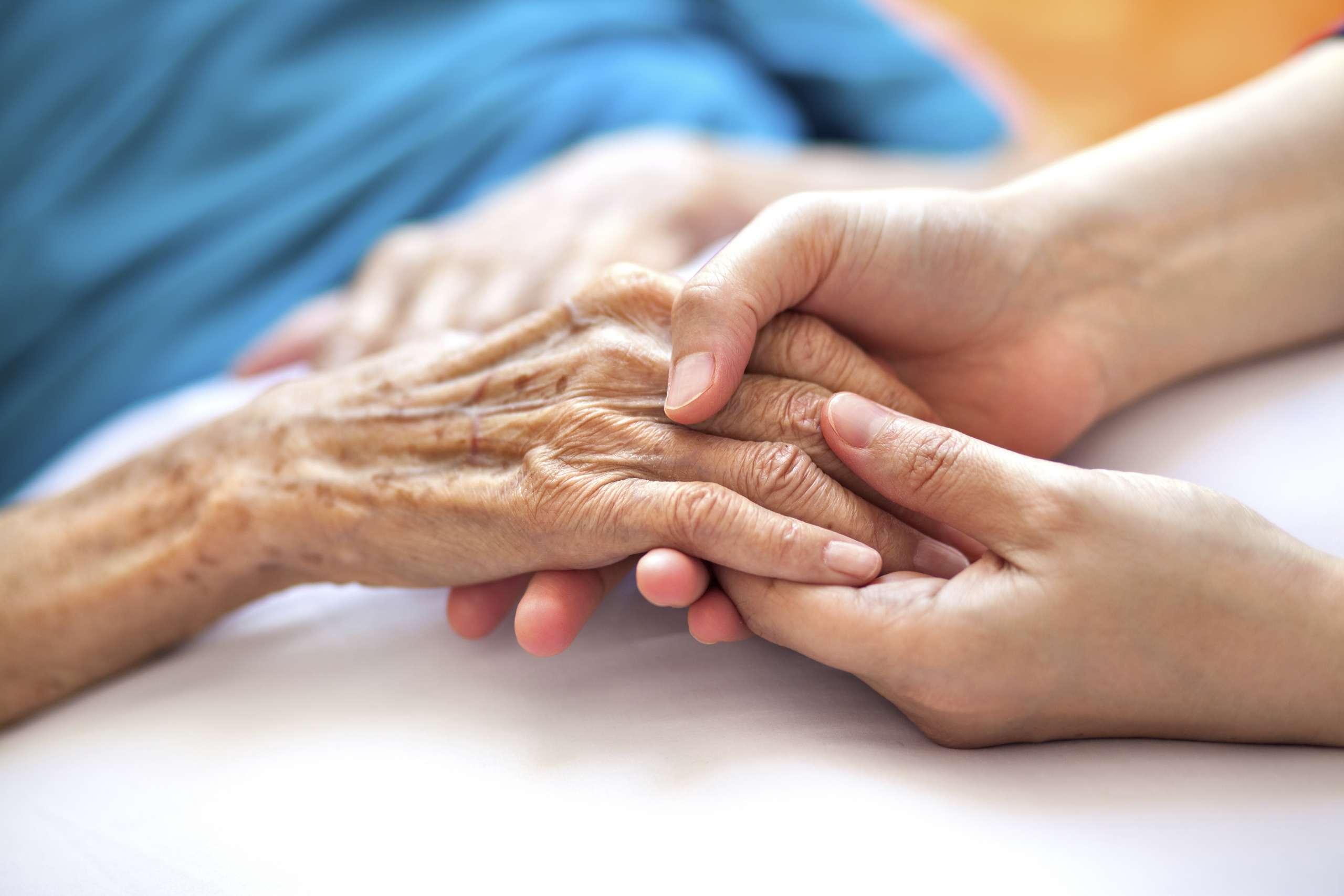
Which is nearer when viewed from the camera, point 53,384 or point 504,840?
point 504,840

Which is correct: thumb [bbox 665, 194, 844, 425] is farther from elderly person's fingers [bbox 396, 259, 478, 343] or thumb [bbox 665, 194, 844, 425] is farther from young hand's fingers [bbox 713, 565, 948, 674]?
elderly person's fingers [bbox 396, 259, 478, 343]

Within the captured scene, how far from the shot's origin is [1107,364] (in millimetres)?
893

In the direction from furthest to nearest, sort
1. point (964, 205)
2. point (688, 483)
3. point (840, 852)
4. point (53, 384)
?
point (53, 384), point (964, 205), point (688, 483), point (840, 852)

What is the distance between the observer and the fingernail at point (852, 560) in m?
0.69

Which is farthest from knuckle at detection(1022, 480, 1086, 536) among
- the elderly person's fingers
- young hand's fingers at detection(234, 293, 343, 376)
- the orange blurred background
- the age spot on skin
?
the orange blurred background

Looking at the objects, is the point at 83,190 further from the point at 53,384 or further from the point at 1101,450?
the point at 1101,450

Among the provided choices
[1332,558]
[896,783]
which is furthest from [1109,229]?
[896,783]

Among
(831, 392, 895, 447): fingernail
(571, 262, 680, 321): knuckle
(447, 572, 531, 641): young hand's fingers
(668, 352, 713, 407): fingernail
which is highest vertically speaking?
(571, 262, 680, 321): knuckle

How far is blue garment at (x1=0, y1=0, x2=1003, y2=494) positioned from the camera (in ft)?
4.66

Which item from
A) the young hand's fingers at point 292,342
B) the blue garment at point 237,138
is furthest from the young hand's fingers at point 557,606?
the blue garment at point 237,138

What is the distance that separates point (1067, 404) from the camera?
34.9 inches

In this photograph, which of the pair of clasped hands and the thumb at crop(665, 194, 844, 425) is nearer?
the pair of clasped hands

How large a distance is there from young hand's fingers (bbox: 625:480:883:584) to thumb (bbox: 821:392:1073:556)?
0.21 feet

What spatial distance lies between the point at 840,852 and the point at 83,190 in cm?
153
